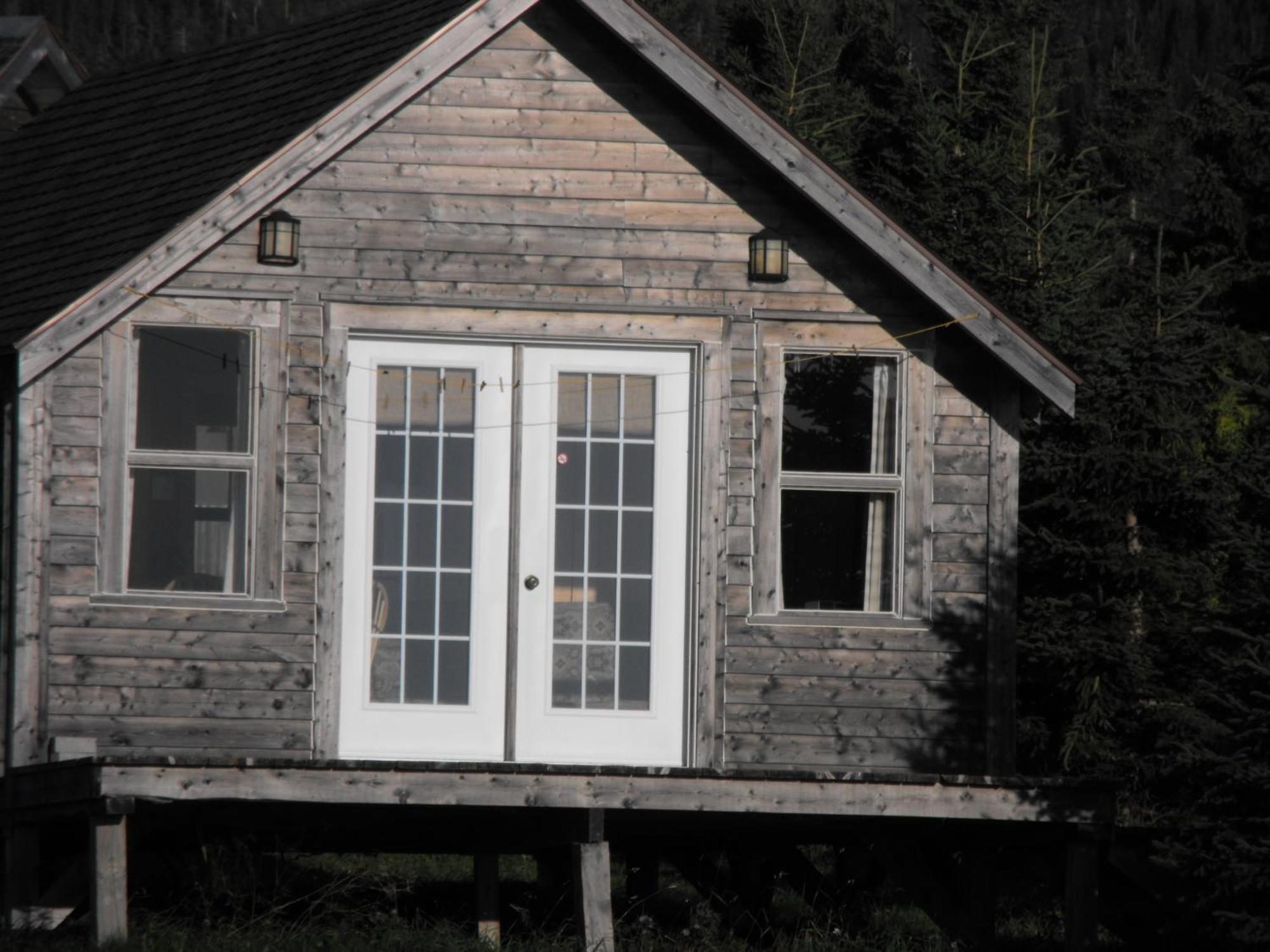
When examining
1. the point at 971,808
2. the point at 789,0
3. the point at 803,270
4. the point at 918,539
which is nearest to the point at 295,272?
the point at 803,270

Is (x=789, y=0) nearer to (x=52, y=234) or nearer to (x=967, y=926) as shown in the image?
(x=52, y=234)

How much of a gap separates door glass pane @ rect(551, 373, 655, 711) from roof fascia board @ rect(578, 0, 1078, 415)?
4.99 ft

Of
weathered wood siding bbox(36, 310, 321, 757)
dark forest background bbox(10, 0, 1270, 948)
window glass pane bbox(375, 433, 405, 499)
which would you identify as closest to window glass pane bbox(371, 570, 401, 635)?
weathered wood siding bbox(36, 310, 321, 757)

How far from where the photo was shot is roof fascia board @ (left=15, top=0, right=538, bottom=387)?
980 cm

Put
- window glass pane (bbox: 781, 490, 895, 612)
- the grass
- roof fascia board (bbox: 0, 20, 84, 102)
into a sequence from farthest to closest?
roof fascia board (bbox: 0, 20, 84, 102)
window glass pane (bbox: 781, 490, 895, 612)
the grass

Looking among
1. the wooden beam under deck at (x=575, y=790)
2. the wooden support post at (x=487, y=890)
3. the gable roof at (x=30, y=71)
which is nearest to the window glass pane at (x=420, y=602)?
the wooden beam under deck at (x=575, y=790)

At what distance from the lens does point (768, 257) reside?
35.0 feet

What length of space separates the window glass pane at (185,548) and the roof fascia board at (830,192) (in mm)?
3357

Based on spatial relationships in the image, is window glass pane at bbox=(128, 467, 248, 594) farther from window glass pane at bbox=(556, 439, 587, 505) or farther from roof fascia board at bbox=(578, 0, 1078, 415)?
roof fascia board at bbox=(578, 0, 1078, 415)

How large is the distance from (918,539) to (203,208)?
14.6ft

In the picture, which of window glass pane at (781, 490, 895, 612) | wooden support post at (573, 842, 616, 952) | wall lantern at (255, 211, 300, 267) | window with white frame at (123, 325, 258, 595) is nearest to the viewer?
wooden support post at (573, 842, 616, 952)

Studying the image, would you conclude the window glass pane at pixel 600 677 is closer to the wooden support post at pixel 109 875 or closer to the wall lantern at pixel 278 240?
the wooden support post at pixel 109 875

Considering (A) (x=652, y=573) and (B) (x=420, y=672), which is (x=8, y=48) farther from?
(A) (x=652, y=573)

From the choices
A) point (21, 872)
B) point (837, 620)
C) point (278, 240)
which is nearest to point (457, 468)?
point (278, 240)
